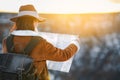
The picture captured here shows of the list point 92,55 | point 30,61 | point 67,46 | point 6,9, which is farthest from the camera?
point 6,9

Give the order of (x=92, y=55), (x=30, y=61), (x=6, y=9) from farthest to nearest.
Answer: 1. (x=6, y=9)
2. (x=92, y=55)
3. (x=30, y=61)

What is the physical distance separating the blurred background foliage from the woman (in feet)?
0.88

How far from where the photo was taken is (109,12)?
2361 mm

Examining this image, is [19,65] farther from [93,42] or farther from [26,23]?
[93,42]

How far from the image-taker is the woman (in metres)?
2.07

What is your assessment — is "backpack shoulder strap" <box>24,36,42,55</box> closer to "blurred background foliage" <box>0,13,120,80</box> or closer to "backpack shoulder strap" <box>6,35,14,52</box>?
"backpack shoulder strap" <box>6,35,14,52</box>

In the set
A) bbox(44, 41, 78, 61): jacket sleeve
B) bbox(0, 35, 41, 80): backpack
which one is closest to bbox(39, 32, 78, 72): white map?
bbox(44, 41, 78, 61): jacket sleeve

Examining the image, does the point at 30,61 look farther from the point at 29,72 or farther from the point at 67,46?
the point at 67,46

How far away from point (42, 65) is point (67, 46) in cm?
27

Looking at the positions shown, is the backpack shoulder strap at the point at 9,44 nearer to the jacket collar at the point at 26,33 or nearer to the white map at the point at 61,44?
the jacket collar at the point at 26,33

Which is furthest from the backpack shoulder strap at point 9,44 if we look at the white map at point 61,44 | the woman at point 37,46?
the white map at point 61,44

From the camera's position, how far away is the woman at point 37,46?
6.79 feet

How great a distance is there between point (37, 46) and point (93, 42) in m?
0.56

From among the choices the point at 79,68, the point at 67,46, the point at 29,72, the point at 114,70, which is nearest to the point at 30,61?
the point at 29,72
